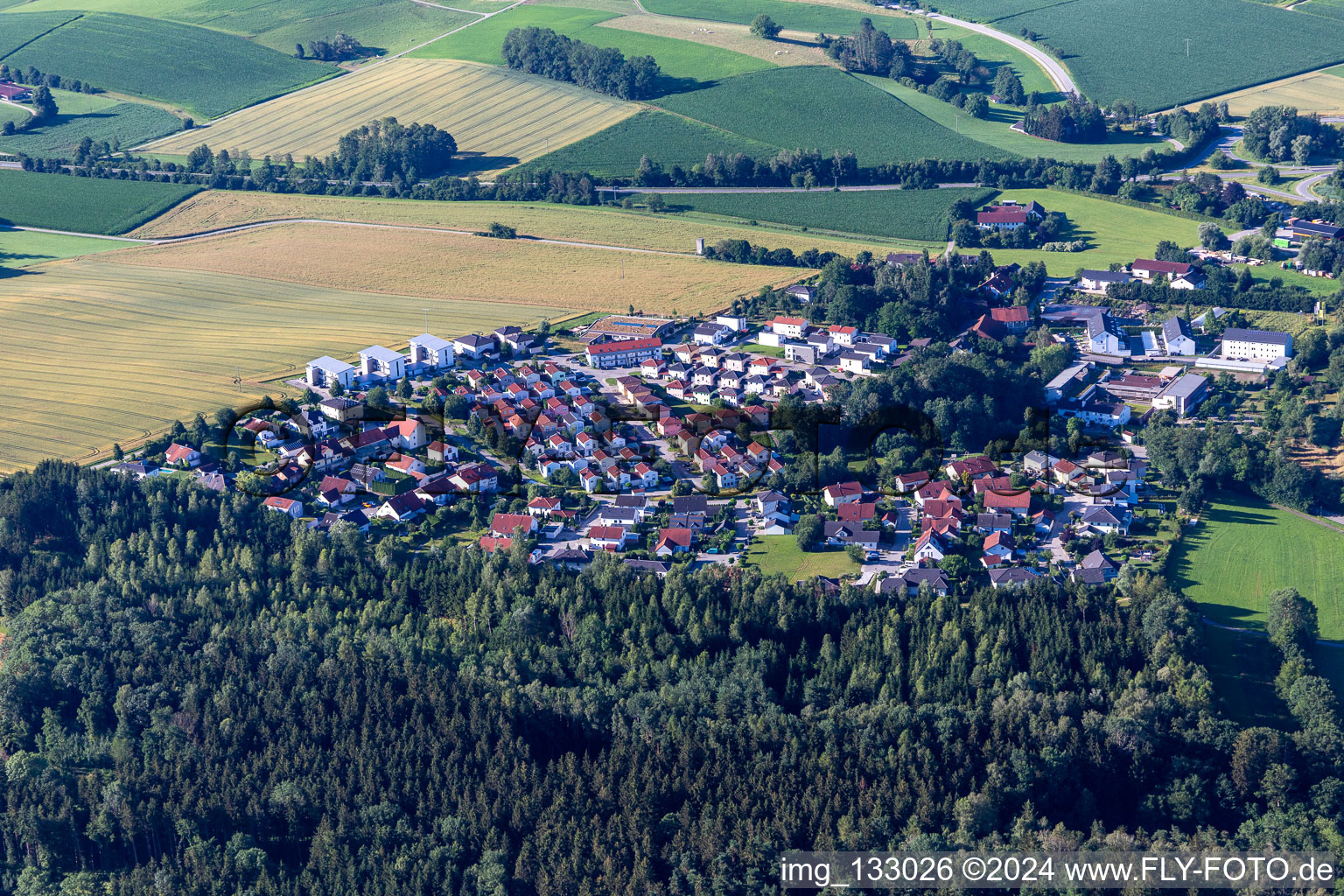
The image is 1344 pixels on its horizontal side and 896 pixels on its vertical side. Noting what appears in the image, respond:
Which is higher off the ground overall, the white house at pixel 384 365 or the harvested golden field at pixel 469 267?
the harvested golden field at pixel 469 267

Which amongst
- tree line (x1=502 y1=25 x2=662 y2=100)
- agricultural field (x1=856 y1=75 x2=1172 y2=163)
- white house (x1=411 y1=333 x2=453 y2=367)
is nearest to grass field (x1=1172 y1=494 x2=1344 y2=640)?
white house (x1=411 y1=333 x2=453 y2=367)

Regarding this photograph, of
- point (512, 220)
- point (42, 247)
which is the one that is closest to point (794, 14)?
point (512, 220)

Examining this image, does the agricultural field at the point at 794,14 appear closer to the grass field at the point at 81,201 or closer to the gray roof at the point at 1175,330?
the grass field at the point at 81,201

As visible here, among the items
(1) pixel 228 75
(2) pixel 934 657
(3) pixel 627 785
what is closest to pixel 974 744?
(2) pixel 934 657

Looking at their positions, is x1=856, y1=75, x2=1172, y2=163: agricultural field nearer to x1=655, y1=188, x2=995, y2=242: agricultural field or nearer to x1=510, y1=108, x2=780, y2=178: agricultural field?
x1=655, y1=188, x2=995, y2=242: agricultural field

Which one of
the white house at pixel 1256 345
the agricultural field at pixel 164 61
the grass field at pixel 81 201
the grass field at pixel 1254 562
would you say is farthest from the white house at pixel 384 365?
the agricultural field at pixel 164 61

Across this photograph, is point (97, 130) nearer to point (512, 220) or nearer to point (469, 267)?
point (512, 220)

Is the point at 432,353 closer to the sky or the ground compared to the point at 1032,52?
closer to the ground
